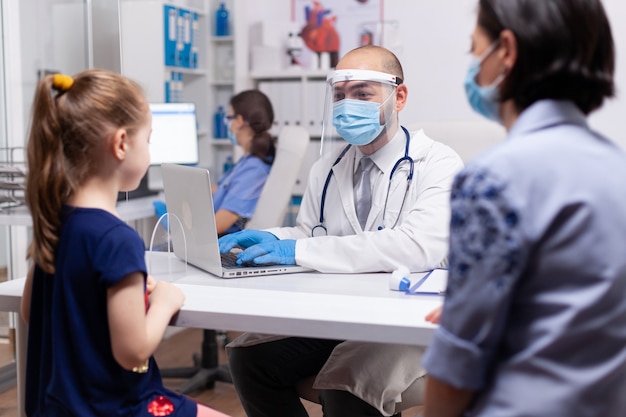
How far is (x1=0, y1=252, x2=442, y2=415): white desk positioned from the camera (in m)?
1.33

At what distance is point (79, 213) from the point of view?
4.22ft

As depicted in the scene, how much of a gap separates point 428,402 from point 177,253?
1178 millimetres

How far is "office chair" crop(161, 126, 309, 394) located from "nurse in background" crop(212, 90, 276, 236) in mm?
140

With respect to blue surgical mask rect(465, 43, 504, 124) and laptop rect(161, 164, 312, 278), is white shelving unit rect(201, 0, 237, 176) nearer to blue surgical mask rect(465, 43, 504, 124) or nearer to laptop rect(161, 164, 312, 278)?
laptop rect(161, 164, 312, 278)

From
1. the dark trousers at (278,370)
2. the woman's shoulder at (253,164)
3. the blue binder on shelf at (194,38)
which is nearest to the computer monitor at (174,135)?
the woman's shoulder at (253,164)

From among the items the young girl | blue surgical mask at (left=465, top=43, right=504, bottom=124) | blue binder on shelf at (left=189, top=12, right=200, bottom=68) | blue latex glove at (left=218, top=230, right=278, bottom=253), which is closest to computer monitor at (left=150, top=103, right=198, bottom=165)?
blue binder on shelf at (left=189, top=12, right=200, bottom=68)

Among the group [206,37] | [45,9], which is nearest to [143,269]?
[45,9]

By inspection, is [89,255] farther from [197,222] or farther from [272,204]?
[272,204]

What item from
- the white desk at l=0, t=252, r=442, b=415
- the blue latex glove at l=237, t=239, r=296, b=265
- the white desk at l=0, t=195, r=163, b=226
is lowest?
the white desk at l=0, t=195, r=163, b=226

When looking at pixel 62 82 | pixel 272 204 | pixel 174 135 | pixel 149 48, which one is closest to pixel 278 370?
pixel 62 82

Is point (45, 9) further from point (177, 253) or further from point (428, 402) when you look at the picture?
point (428, 402)

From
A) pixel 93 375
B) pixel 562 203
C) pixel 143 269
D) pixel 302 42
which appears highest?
pixel 302 42

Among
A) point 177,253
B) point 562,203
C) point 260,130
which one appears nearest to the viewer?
point 562,203

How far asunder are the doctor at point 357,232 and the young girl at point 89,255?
525mm
